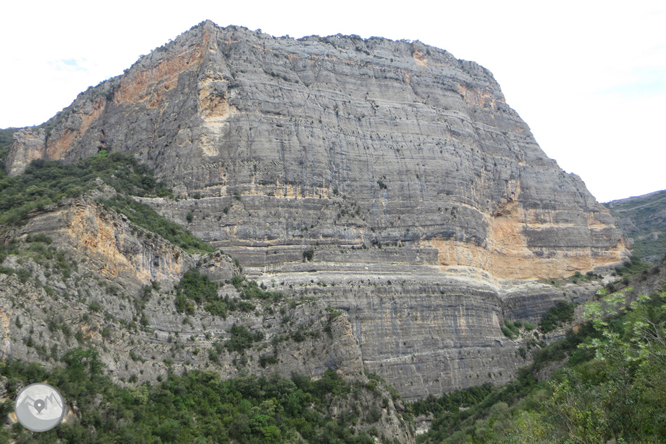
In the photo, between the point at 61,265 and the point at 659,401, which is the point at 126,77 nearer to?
the point at 61,265

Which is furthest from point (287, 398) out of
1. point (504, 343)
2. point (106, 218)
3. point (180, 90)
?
point (180, 90)

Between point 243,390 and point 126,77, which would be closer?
point 243,390

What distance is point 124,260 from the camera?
36719mm

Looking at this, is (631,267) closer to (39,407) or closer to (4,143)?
(39,407)

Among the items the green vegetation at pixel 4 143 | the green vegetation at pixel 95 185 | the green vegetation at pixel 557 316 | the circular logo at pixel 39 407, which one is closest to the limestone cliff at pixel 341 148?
the green vegetation at pixel 95 185

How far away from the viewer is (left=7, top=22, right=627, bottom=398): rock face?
52.8 m

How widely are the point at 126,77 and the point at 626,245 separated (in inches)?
2516

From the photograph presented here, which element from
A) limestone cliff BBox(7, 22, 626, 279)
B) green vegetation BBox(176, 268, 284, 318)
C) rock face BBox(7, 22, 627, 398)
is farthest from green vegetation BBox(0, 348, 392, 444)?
limestone cliff BBox(7, 22, 626, 279)

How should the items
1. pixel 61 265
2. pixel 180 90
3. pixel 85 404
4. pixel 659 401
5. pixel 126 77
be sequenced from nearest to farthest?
pixel 659 401
pixel 85 404
pixel 61 265
pixel 180 90
pixel 126 77

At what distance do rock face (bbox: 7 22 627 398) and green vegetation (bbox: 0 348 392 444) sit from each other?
1214 cm

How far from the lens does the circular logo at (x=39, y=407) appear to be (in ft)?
72.2

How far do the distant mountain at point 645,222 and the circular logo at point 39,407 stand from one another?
236ft

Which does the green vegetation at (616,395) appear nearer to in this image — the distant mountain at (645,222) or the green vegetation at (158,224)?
the green vegetation at (158,224)

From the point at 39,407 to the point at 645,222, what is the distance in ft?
390
